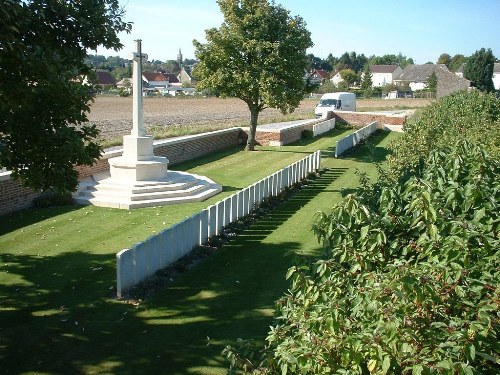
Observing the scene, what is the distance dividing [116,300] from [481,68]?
6375 cm

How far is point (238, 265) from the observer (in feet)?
33.1

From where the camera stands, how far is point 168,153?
2092 centimetres

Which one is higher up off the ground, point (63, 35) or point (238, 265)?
point (63, 35)

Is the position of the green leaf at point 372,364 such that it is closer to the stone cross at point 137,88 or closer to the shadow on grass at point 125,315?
the shadow on grass at point 125,315

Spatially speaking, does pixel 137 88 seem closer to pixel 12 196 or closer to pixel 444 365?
pixel 12 196

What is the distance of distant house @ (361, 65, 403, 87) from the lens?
5118 inches

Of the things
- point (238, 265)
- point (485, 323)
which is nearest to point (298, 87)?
point (238, 265)

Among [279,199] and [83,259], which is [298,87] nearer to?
[279,199]

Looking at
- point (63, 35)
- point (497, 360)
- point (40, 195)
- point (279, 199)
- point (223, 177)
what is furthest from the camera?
point (223, 177)

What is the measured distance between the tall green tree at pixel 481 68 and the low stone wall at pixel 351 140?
35.1 metres

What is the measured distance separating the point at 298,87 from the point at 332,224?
20.7 m

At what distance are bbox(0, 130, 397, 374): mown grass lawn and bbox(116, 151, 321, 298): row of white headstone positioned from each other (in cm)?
43

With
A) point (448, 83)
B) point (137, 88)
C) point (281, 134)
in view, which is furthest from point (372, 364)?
point (448, 83)

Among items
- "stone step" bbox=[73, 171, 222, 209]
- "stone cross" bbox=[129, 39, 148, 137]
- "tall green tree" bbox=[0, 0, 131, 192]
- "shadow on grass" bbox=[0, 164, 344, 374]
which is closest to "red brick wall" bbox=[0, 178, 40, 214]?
"stone step" bbox=[73, 171, 222, 209]
